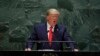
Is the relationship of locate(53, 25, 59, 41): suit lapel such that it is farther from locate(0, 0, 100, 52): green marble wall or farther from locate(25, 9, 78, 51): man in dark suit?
locate(0, 0, 100, 52): green marble wall

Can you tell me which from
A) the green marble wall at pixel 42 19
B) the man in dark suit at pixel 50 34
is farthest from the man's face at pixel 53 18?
the green marble wall at pixel 42 19

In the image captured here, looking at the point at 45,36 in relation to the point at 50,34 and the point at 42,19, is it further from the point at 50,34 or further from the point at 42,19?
the point at 42,19

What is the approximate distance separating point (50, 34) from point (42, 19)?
6.68ft

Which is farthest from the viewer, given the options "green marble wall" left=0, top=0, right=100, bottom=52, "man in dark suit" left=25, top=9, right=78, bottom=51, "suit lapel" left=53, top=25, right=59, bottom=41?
"green marble wall" left=0, top=0, right=100, bottom=52

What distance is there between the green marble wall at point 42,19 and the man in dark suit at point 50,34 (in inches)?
70.9

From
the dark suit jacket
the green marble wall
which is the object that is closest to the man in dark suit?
the dark suit jacket

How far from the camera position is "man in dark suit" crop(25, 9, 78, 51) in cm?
367

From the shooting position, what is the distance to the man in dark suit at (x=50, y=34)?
144 inches

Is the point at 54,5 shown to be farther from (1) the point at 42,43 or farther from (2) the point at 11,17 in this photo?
(1) the point at 42,43

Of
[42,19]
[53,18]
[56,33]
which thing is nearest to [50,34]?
[56,33]

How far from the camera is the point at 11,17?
19.1ft

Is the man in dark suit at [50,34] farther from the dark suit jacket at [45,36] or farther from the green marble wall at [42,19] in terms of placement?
the green marble wall at [42,19]

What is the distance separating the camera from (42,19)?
5.81 m

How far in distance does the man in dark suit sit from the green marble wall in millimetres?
1801
